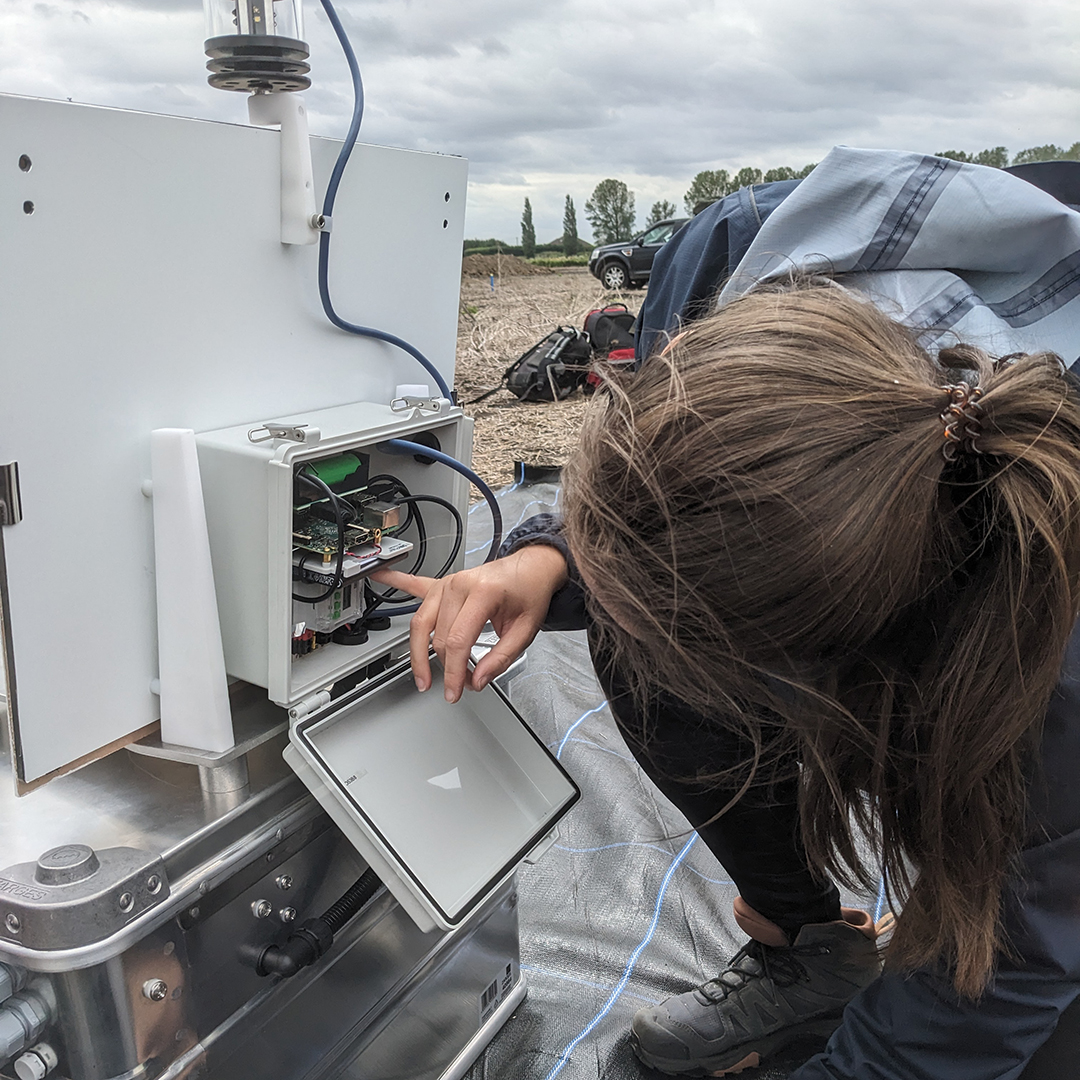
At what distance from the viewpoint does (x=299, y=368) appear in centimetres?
86

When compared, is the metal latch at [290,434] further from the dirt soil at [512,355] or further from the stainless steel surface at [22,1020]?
the dirt soil at [512,355]

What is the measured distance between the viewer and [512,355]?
5359mm

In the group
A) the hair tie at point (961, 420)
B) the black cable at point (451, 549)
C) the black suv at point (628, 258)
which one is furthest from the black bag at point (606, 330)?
the black suv at point (628, 258)

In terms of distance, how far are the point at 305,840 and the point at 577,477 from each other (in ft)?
1.50

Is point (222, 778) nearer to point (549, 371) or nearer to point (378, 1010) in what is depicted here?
point (378, 1010)

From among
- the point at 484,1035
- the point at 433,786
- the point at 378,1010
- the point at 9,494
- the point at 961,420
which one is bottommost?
the point at 484,1035

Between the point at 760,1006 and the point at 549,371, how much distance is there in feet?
11.3

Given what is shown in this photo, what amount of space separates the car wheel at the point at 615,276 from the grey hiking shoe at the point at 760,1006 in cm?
860

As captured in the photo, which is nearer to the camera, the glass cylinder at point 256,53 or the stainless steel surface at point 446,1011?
the glass cylinder at point 256,53

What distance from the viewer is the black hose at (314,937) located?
2.58ft

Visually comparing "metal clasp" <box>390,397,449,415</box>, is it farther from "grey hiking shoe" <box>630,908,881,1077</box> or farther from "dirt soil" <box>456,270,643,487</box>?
"grey hiking shoe" <box>630,908,881,1077</box>

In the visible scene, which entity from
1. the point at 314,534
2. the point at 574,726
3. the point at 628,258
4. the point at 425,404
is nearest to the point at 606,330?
the point at 574,726

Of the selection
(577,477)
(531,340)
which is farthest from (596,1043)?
(531,340)

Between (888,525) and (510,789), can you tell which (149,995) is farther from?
(888,525)
